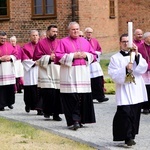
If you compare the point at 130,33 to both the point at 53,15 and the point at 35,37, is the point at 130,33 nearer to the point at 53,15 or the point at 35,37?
the point at 35,37

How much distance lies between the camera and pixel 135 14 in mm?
37688

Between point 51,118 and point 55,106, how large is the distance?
532 mm

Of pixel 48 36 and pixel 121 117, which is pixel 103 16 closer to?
pixel 48 36

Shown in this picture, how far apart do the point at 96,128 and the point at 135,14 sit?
25.5 meters

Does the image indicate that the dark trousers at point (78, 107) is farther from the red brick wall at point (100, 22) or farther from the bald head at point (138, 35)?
the red brick wall at point (100, 22)

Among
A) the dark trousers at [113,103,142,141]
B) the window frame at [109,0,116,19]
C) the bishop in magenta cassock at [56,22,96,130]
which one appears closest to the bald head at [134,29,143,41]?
the bishop in magenta cassock at [56,22,96,130]

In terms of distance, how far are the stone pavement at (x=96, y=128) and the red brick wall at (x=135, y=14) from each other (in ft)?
68.9

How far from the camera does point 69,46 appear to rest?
1279 cm

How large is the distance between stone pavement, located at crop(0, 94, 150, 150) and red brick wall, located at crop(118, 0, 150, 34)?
21.0 meters

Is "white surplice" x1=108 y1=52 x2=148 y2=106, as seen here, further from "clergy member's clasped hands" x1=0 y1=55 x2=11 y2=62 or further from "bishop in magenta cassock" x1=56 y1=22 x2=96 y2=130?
"clergy member's clasped hands" x1=0 y1=55 x2=11 y2=62

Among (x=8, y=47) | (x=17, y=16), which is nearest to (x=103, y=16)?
(x=17, y=16)

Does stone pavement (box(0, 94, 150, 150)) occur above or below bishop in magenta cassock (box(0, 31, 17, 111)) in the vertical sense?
below

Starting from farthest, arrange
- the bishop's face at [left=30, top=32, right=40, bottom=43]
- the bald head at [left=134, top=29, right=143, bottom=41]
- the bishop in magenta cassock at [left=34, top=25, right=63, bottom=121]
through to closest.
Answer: the bald head at [left=134, top=29, right=143, bottom=41]
the bishop's face at [left=30, top=32, right=40, bottom=43]
the bishop in magenta cassock at [left=34, top=25, right=63, bottom=121]

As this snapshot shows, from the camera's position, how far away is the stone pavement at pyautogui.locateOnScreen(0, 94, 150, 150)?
10859mm
